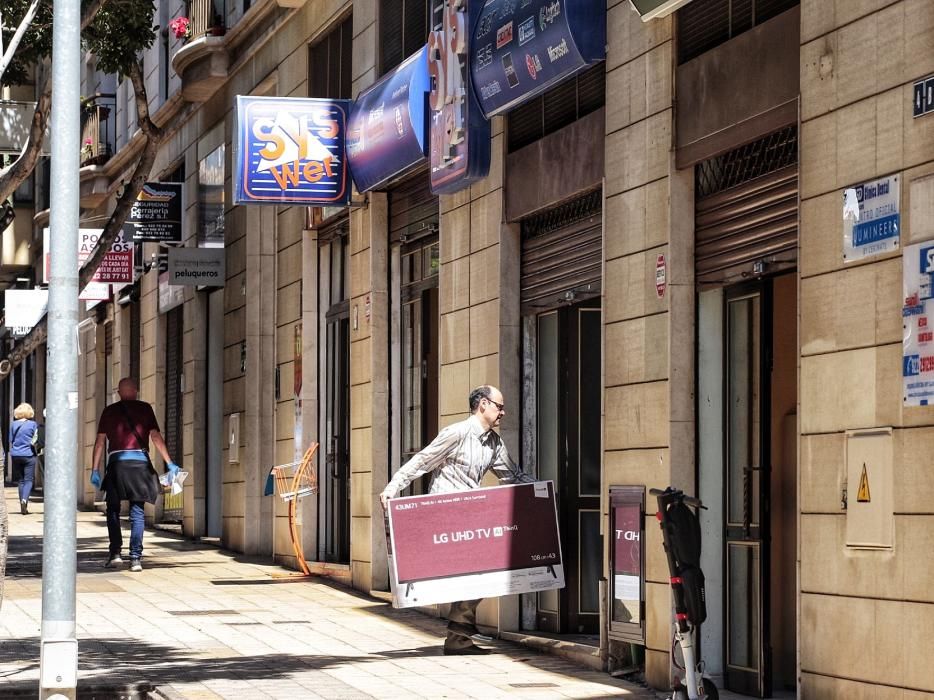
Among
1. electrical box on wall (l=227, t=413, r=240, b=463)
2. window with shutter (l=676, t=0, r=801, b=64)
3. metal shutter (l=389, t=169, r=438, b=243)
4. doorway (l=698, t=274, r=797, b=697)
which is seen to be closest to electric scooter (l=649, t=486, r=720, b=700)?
doorway (l=698, t=274, r=797, b=697)

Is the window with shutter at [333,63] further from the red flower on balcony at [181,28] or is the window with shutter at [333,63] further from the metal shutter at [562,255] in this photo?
the red flower on balcony at [181,28]

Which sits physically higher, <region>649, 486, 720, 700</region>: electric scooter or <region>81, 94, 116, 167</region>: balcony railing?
<region>81, 94, 116, 167</region>: balcony railing

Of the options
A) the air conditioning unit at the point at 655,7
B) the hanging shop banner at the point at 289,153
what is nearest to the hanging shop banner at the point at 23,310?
the hanging shop banner at the point at 289,153

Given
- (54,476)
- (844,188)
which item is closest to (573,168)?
(844,188)

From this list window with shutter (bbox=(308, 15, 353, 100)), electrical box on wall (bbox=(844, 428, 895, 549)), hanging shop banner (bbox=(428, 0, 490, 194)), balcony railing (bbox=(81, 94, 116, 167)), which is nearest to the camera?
electrical box on wall (bbox=(844, 428, 895, 549))

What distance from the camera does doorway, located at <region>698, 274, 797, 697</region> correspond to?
33.8 ft

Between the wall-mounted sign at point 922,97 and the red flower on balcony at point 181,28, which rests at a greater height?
the red flower on balcony at point 181,28

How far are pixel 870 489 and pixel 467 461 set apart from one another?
434cm

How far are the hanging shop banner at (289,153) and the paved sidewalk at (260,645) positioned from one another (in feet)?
12.7

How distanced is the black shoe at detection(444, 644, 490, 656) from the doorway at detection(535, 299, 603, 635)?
0.87 metres

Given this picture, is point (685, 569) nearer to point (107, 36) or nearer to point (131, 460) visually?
point (131, 460)

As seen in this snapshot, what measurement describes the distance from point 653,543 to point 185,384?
15.8 meters

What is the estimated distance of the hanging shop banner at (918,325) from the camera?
798 cm

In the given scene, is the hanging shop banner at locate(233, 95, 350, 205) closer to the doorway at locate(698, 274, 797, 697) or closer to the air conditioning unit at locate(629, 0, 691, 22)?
the air conditioning unit at locate(629, 0, 691, 22)
